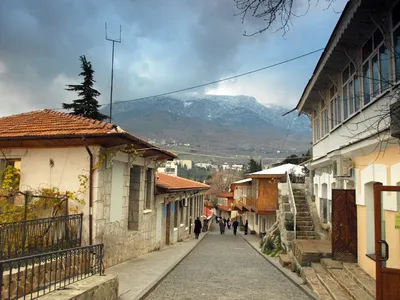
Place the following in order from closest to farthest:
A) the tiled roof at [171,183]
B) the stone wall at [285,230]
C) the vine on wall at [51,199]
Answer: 1. the vine on wall at [51,199]
2. the stone wall at [285,230]
3. the tiled roof at [171,183]

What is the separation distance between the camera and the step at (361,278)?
22.1 ft

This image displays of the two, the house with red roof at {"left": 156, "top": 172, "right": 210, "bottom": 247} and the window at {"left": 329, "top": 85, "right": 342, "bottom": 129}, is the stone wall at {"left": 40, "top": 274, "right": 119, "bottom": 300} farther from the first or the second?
the house with red roof at {"left": 156, "top": 172, "right": 210, "bottom": 247}

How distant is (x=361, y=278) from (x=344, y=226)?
2.09m

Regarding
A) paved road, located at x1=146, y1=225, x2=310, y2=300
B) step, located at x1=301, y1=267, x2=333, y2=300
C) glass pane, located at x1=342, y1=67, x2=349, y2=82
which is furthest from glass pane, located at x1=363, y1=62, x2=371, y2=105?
paved road, located at x1=146, y1=225, x2=310, y2=300

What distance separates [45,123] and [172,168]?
108703 mm

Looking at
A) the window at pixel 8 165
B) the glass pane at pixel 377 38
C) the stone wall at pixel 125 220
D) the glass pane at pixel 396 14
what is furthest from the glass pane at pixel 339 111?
the window at pixel 8 165

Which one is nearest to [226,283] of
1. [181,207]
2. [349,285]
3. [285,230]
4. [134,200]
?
[349,285]

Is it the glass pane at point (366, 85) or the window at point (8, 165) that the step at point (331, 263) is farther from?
the window at point (8, 165)

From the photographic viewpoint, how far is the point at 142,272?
10.2 m

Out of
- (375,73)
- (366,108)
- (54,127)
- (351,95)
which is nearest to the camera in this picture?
(375,73)

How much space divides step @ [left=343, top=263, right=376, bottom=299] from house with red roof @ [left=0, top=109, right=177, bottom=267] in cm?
631

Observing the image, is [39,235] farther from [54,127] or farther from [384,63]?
[384,63]

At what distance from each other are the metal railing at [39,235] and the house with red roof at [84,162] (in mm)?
432

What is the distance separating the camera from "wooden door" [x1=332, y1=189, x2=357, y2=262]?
932cm
